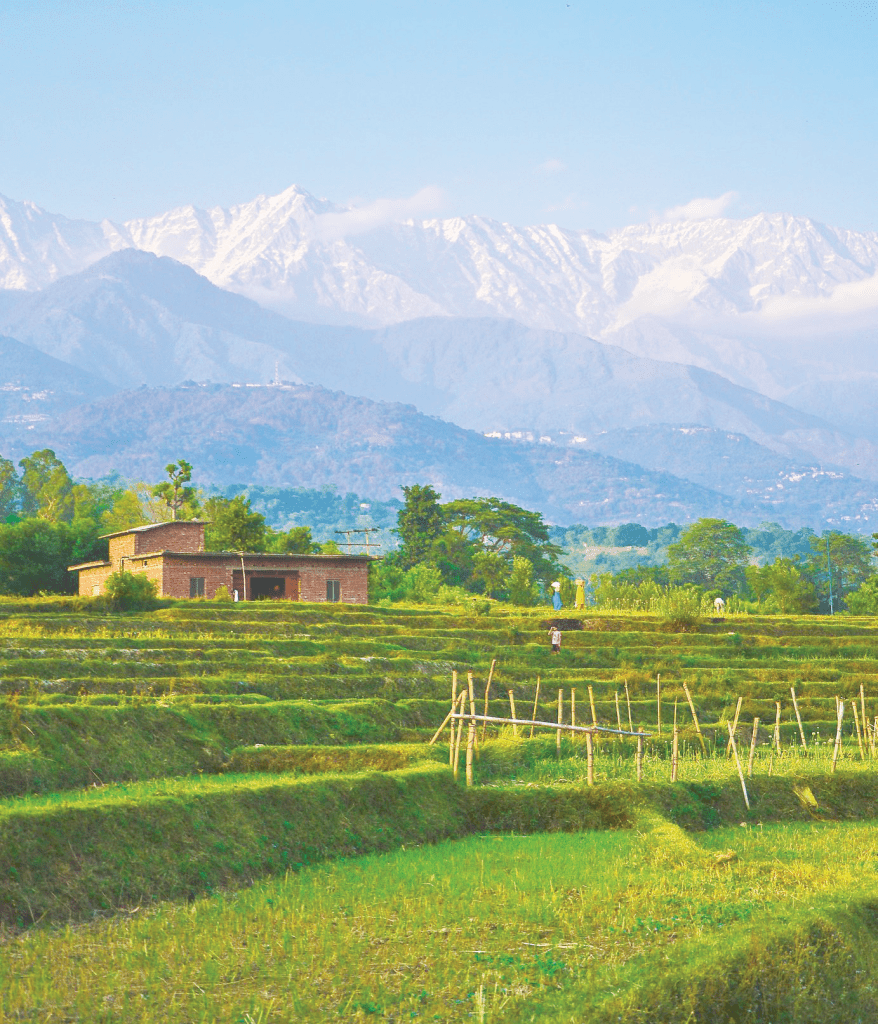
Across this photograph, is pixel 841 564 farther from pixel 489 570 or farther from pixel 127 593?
pixel 127 593

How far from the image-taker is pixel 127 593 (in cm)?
4181

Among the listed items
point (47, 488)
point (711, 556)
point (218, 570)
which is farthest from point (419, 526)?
point (711, 556)

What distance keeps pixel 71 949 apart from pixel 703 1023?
6.11 metres

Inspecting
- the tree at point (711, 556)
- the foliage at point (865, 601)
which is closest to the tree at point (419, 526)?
the foliage at point (865, 601)

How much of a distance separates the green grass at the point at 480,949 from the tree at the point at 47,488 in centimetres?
9511

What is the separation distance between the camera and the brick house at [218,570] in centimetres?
5159

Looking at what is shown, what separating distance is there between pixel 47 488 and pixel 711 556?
2755 inches

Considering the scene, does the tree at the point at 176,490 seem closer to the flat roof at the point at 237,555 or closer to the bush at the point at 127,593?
the flat roof at the point at 237,555

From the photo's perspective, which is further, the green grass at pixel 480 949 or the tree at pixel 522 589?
the tree at pixel 522 589

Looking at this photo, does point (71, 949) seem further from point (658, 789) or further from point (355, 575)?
point (355, 575)

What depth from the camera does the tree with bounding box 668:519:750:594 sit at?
133875mm

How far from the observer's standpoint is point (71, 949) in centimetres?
1226

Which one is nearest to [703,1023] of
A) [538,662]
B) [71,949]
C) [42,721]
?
[71,949]

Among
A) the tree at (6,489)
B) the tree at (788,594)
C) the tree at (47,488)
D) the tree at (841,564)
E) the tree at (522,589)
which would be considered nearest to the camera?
the tree at (522,589)
